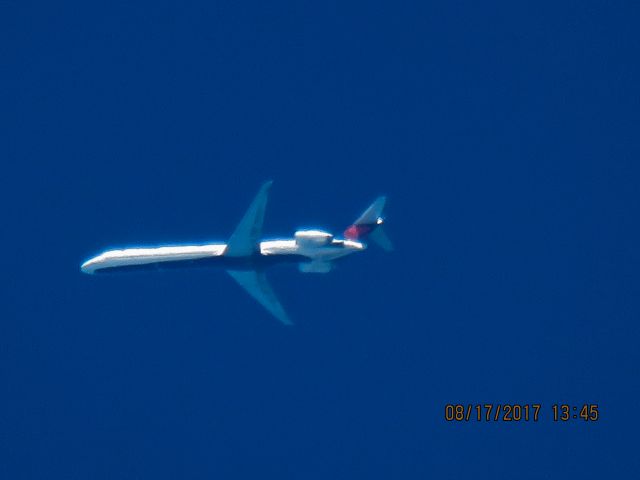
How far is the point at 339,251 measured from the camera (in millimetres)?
49656

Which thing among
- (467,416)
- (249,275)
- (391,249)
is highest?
(391,249)

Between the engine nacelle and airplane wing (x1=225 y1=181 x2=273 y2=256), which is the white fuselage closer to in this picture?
the engine nacelle

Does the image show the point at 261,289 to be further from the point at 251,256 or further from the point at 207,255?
the point at 207,255

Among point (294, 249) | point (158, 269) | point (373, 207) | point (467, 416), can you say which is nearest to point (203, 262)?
point (158, 269)

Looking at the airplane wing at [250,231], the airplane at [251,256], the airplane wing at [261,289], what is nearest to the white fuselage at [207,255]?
the airplane at [251,256]

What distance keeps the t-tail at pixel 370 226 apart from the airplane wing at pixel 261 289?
21.9 ft

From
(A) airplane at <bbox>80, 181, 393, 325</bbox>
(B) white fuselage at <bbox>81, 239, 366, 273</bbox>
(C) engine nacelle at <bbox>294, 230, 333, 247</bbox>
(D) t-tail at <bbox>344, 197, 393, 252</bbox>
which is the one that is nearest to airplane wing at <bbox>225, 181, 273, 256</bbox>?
(A) airplane at <bbox>80, 181, 393, 325</bbox>

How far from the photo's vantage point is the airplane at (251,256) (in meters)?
48.3

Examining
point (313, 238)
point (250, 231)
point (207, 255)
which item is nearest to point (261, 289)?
point (207, 255)

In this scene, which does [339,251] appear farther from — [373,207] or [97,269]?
[97,269]

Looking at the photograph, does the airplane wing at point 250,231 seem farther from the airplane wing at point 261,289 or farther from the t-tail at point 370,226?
the t-tail at point 370,226

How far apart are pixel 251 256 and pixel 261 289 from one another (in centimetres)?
268

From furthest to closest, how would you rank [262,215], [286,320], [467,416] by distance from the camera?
1. [467,416]
2. [286,320]
3. [262,215]

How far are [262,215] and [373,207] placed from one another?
8296 mm
